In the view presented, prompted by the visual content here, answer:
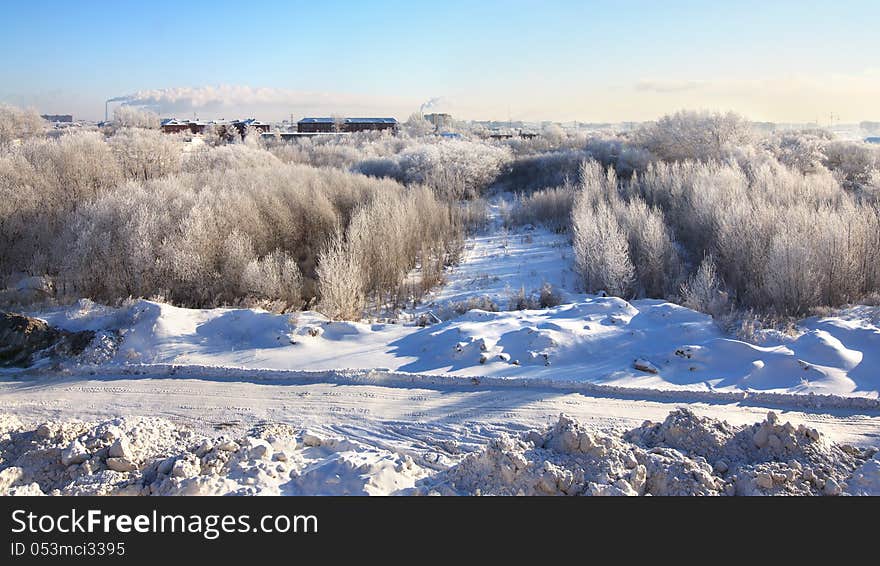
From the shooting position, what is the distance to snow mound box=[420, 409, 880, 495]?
436cm

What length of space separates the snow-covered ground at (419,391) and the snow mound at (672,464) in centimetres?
2

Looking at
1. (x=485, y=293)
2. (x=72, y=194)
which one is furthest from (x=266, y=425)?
(x=72, y=194)

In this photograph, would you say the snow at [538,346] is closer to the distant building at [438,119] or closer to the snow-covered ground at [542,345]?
the snow-covered ground at [542,345]

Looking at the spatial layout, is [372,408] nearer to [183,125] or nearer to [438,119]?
[183,125]

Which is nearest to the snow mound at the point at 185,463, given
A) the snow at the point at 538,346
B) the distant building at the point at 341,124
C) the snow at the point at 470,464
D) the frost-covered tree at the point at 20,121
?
the snow at the point at 470,464

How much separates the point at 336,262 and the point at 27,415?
4.83 metres

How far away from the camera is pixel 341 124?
240ft

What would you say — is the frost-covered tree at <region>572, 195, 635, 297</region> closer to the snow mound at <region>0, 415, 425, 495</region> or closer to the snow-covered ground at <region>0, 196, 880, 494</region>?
the snow-covered ground at <region>0, 196, 880, 494</region>

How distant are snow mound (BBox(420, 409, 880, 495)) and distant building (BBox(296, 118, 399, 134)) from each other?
69846mm

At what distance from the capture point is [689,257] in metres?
11.9

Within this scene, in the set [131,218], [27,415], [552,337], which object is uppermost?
[131,218]

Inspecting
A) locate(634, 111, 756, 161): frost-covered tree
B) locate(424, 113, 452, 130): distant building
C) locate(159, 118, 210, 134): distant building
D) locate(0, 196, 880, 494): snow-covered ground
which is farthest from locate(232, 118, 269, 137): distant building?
locate(0, 196, 880, 494): snow-covered ground
